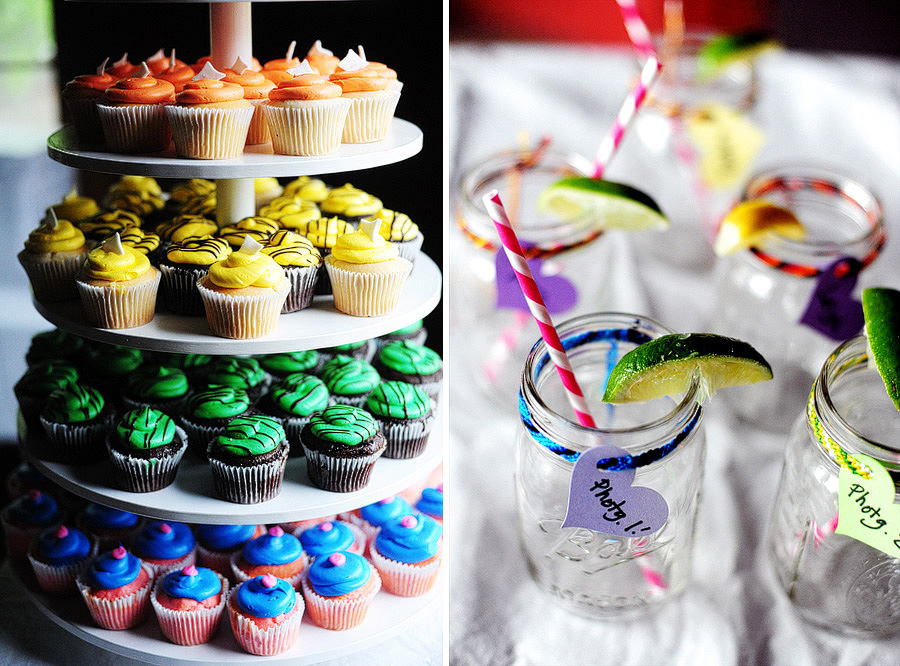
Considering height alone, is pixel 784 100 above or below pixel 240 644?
above

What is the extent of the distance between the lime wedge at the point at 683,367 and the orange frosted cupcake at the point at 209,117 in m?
0.54

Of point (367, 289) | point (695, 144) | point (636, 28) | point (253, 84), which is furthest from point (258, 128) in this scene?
point (695, 144)

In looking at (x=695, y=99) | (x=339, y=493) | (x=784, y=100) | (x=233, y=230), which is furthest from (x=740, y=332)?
(x=784, y=100)

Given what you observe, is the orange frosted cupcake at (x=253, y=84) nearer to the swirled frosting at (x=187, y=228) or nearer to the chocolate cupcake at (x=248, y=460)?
the swirled frosting at (x=187, y=228)

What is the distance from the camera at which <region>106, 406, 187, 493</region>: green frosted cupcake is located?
1100 mm

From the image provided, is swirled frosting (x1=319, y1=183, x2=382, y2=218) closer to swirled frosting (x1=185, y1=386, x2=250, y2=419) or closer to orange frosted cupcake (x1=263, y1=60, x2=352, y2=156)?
orange frosted cupcake (x1=263, y1=60, x2=352, y2=156)

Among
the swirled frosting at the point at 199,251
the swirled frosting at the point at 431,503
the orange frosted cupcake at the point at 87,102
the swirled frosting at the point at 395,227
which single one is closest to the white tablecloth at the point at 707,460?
the swirled frosting at the point at 431,503

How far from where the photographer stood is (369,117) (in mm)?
1144

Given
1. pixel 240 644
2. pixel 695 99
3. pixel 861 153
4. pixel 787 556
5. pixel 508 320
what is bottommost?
pixel 240 644

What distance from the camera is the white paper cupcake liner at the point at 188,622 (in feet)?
3.61

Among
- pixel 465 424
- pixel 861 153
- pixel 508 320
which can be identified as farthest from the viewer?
pixel 861 153

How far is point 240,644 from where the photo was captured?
1131mm

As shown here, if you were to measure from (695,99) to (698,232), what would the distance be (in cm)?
29

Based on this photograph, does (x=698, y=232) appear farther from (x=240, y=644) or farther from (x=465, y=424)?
(x=240, y=644)
